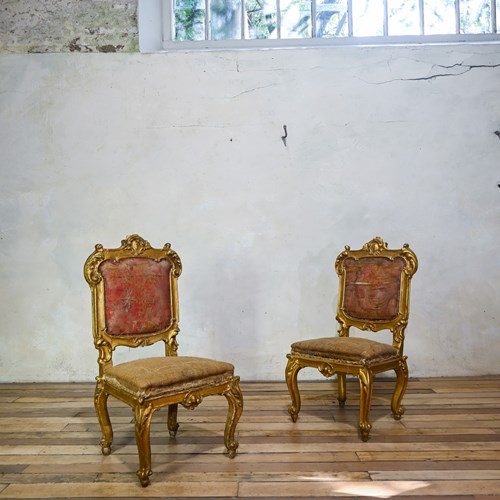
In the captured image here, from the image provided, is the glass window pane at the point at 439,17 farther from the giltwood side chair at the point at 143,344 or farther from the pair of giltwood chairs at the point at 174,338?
the giltwood side chair at the point at 143,344

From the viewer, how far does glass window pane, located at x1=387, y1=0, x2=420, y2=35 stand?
480cm

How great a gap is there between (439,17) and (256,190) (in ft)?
7.18

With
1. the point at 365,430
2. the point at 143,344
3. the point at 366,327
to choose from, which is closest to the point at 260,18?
the point at 366,327

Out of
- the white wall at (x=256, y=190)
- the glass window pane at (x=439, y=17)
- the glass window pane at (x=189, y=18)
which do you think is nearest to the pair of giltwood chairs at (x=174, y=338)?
the white wall at (x=256, y=190)

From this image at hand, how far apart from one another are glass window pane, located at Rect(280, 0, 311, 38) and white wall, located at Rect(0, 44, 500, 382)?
31cm

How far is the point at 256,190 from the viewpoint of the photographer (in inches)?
182

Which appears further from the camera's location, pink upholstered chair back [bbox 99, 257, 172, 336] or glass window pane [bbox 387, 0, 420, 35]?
glass window pane [bbox 387, 0, 420, 35]

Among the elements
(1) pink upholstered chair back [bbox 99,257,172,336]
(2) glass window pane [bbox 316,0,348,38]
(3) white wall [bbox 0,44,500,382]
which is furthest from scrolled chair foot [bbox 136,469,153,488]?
(2) glass window pane [bbox 316,0,348,38]

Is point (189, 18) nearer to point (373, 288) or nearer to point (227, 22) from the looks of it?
point (227, 22)

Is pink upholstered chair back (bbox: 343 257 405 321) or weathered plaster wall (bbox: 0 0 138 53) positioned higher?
weathered plaster wall (bbox: 0 0 138 53)

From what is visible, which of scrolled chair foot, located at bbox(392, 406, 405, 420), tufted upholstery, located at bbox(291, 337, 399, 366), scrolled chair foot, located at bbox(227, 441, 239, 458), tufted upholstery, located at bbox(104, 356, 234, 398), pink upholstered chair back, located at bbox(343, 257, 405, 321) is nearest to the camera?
tufted upholstery, located at bbox(104, 356, 234, 398)

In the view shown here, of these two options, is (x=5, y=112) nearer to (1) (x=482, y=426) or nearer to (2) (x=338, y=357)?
(2) (x=338, y=357)

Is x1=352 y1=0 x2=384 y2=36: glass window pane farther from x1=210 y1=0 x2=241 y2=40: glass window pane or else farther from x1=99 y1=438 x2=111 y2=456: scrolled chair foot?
x1=99 y1=438 x2=111 y2=456: scrolled chair foot

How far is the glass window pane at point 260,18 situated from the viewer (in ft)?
15.8
